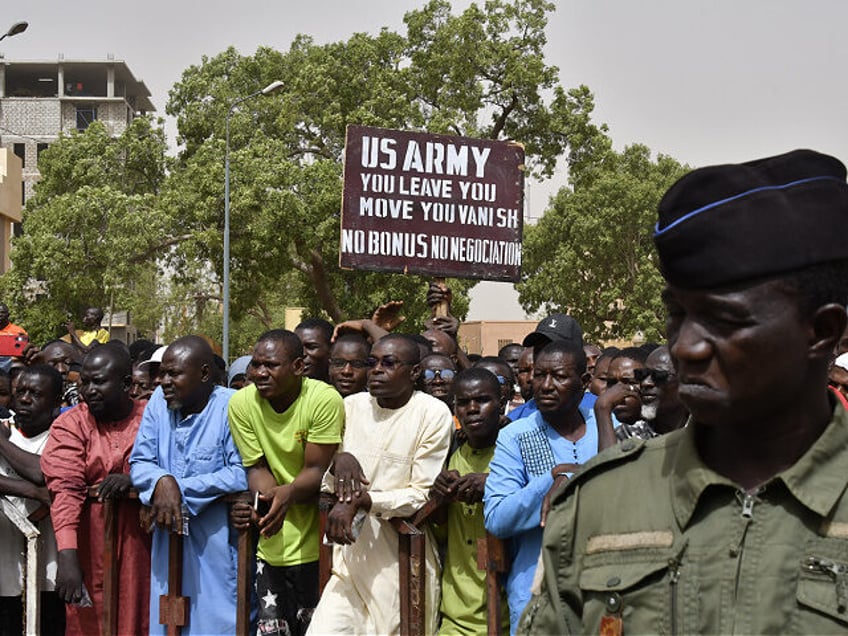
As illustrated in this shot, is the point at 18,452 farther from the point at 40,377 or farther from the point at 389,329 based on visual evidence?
the point at 389,329

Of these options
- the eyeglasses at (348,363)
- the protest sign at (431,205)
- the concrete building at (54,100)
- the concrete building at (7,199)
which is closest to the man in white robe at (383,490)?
→ the eyeglasses at (348,363)

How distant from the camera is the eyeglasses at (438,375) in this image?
22.8ft

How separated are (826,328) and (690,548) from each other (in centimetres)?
43

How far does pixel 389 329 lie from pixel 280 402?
3213mm

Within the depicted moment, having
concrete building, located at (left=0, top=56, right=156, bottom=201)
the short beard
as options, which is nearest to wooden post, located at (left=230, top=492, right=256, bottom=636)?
the short beard

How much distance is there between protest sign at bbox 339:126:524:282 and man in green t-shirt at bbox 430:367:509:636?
16.4 feet

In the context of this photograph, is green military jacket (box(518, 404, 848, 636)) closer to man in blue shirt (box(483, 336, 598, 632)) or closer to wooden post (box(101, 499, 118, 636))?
man in blue shirt (box(483, 336, 598, 632))

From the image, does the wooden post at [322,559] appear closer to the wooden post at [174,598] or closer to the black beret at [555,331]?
the wooden post at [174,598]

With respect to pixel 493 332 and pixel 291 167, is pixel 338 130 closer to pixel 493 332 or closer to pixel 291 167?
pixel 291 167

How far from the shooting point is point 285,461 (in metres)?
5.48

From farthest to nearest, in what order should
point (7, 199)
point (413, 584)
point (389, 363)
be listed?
1. point (7, 199)
2. point (389, 363)
3. point (413, 584)

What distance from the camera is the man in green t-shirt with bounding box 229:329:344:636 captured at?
17.8 ft

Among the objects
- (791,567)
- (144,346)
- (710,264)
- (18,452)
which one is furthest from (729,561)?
(144,346)

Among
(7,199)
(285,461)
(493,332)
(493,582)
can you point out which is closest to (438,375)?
(285,461)
